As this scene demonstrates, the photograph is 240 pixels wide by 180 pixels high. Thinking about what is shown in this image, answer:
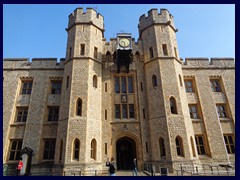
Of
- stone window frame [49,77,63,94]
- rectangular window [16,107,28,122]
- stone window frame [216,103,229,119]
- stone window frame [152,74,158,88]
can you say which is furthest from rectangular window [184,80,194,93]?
rectangular window [16,107,28,122]

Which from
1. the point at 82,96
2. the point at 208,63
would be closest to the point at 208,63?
the point at 208,63

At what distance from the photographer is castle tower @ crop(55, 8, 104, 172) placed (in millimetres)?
13281

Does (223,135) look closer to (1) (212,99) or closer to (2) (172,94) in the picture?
(1) (212,99)

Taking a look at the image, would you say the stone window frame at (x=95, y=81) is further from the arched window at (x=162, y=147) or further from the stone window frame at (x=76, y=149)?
the arched window at (x=162, y=147)

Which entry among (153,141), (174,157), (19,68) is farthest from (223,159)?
(19,68)

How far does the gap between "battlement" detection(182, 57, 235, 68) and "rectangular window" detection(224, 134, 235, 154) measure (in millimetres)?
8001

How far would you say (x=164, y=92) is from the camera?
15383 millimetres

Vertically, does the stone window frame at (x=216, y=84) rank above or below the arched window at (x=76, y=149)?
above

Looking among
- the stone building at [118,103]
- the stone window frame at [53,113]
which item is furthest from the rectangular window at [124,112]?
the stone window frame at [53,113]

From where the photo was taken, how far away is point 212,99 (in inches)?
683

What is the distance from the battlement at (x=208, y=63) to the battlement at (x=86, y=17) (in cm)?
1115

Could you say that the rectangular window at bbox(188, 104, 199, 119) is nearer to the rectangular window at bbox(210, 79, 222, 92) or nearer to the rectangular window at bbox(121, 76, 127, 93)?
the rectangular window at bbox(210, 79, 222, 92)

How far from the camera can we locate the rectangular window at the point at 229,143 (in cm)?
1621

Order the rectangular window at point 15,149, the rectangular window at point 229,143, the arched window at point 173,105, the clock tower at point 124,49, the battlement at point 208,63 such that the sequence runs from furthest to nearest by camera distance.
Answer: the battlement at point 208,63, the rectangular window at point 229,143, the clock tower at point 124,49, the rectangular window at point 15,149, the arched window at point 173,105
